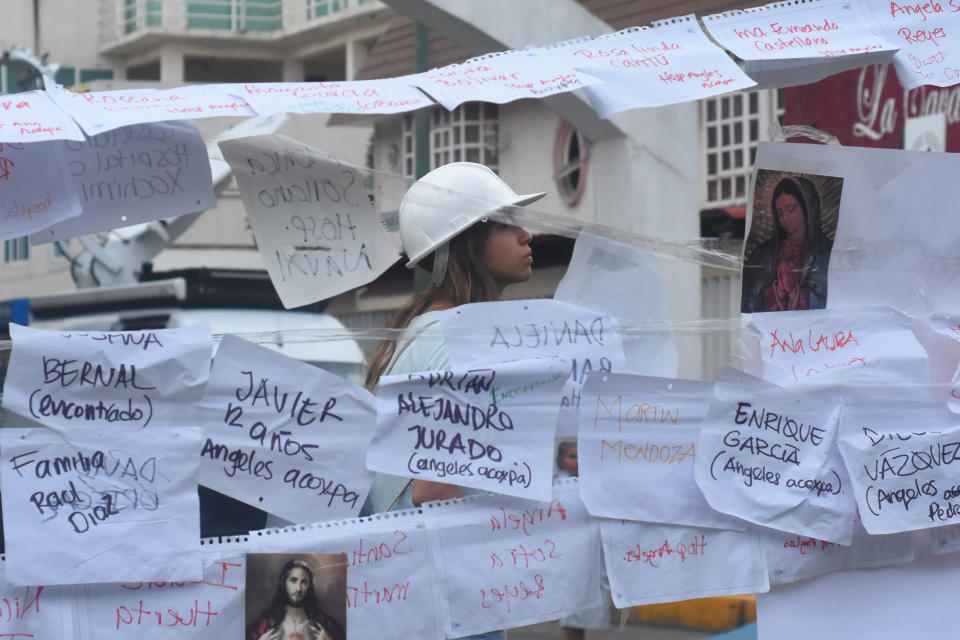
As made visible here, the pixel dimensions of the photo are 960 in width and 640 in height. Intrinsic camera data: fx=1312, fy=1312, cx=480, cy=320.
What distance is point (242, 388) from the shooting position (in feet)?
9.27

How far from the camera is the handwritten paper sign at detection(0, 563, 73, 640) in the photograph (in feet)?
8.57

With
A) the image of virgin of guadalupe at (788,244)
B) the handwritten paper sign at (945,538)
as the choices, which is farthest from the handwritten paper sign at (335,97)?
the handwritten paper sign at (945,538)

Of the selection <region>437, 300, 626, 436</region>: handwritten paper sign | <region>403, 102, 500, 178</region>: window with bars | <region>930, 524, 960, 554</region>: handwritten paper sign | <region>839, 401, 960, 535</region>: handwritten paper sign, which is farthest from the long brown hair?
<region>403, 102, 500, 178</region>: window with bars

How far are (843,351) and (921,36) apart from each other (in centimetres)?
89

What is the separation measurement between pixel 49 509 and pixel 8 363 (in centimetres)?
32

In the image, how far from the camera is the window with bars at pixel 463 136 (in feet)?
54.1

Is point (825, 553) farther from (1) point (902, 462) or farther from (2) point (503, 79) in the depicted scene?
(2) point (503, 79)

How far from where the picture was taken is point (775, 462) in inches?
122

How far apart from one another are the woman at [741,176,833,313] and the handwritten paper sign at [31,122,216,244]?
134 centimetres

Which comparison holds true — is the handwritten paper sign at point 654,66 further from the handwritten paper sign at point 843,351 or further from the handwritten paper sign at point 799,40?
the handwritten paper sign at point 843,351

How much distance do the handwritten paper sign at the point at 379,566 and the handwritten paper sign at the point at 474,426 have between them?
0.14 metres

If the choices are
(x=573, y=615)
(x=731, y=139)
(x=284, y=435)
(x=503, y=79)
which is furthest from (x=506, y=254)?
(x=731, y=139)

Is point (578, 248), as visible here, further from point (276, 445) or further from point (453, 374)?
point (276, 445)

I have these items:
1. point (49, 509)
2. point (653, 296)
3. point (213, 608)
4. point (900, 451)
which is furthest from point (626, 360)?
point (49, 509)
